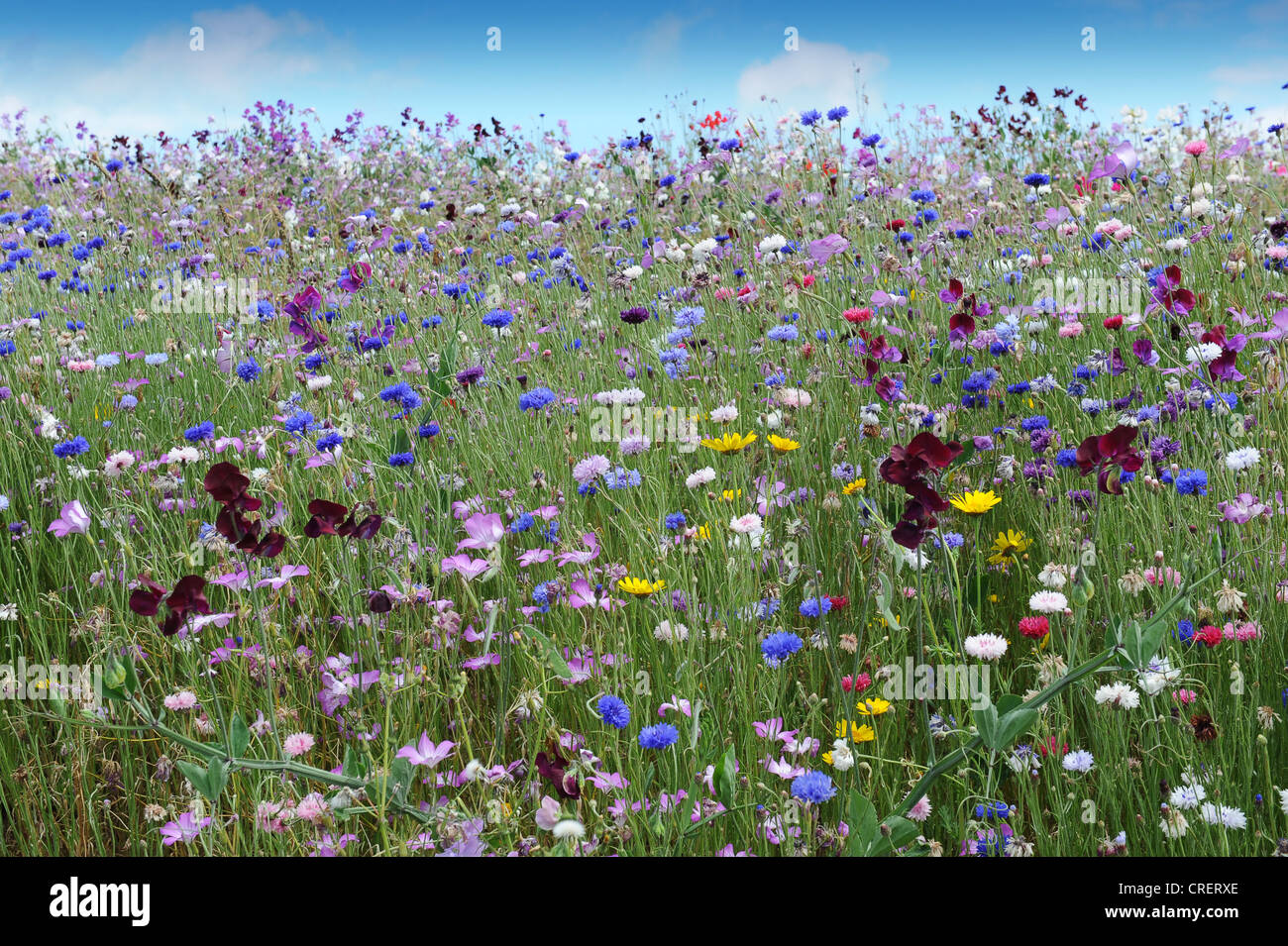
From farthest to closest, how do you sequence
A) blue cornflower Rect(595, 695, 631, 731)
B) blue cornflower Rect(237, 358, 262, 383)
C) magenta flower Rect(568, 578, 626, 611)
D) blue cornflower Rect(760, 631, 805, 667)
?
blue cornflower Rect(237, 358, 262, 383) < magenta flower Rect(568, 578, 626, 611) < blue cornflower Rect(760, 631, 805, 667) < blue cornflower Rect(595, 695, 631, 731)

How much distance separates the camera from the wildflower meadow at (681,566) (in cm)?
127

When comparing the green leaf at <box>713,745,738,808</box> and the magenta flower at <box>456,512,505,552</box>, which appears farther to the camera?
the magenta flower at <box>456,512,505,552</box>

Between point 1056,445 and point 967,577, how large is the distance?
1.95ft

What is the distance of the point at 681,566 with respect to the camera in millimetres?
1825

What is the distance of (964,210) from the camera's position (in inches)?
194

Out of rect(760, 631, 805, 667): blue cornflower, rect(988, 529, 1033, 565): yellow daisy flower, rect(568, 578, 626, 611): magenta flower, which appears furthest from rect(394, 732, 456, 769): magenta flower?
rect(988, 529, 1033, 565): yellow daisy flower

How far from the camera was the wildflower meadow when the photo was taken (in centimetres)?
127

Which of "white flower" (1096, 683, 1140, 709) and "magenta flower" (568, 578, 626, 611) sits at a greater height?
"magenta flower" (568, 578, 626, 611)

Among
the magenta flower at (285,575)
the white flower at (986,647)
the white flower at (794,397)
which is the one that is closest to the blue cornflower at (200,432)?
the magenta flower at (285,575)

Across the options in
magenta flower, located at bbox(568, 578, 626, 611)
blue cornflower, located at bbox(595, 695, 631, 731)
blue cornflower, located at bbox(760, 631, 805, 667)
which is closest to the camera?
blue cornflower, located at bbox(595, 695, 631, 731)

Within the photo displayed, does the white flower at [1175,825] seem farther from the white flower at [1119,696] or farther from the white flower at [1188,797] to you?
the white flower at [1119,696]

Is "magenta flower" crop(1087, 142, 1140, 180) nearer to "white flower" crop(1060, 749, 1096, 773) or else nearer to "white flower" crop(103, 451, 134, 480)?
"white flower" crop(1060, 749, 1096, 773)

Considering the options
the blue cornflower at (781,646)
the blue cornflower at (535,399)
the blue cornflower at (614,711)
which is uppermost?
the blue cornflower at (535,399)
